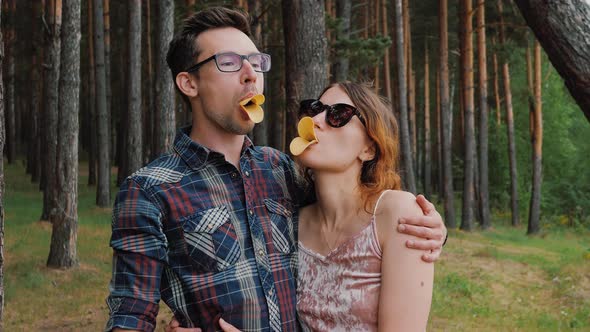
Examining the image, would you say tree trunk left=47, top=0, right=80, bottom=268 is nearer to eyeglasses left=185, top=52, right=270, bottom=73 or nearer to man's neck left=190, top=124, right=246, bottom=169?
man's neck left=190, top=124, right=246, bottom=169

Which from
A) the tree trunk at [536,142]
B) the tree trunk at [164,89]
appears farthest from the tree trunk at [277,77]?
the tree trunk at [536,142]

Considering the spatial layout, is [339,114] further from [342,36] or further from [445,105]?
[445,105]

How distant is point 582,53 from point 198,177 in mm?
2978

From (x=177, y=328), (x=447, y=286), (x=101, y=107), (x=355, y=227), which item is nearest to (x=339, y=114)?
(x=355, y=227)

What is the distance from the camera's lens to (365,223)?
246 centimetres

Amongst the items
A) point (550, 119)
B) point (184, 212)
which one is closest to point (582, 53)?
point (184, 212)

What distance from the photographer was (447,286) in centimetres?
1075

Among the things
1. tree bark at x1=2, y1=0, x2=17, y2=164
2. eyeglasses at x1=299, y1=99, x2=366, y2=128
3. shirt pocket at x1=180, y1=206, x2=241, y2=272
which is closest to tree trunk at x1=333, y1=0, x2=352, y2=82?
tree bark at x1=2, y1=0, x2=17, y2=164

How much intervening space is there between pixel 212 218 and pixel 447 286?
9038mm

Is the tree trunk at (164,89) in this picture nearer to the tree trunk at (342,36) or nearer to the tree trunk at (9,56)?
the tree trunk at (342,36)

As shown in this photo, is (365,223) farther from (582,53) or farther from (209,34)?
(582,53)

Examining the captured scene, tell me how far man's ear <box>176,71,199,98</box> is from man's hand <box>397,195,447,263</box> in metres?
0.99

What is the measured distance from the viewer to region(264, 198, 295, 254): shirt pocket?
258 cm

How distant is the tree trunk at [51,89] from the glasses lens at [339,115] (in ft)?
28.0
